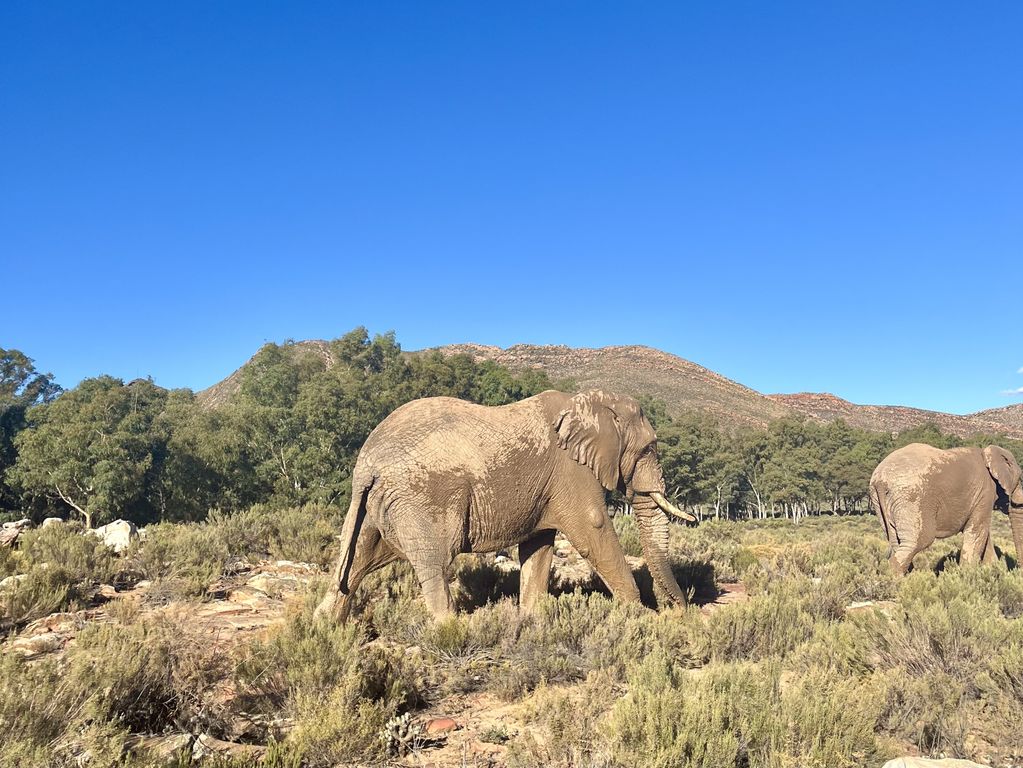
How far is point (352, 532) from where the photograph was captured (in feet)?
20.2

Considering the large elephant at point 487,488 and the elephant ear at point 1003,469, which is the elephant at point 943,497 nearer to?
the elephant ear at point 1003,469

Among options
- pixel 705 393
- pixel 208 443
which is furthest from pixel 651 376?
pixel 208 443

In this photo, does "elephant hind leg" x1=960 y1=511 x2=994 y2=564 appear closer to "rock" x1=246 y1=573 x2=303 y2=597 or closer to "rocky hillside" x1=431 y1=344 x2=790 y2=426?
"rock" x1=246 y1=573 x2=303 y2=597

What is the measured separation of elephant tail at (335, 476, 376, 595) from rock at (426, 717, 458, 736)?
2240mm

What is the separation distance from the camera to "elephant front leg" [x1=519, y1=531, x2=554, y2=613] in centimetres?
679

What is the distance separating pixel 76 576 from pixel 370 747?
6.00 m

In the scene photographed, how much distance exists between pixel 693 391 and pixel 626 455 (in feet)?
317

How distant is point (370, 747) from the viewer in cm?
353

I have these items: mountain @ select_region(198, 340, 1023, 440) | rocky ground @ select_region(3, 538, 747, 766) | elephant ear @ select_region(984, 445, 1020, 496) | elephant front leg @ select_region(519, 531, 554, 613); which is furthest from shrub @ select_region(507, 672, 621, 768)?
mountain @ select_region(198, 340, 1023, 440)

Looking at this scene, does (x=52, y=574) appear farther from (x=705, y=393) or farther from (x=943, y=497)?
(x=705, y=393)

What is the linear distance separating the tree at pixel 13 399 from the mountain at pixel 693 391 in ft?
107

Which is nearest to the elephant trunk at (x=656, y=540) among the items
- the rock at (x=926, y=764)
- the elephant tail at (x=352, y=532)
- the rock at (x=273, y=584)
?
the elephant tail at (x=352, y=532)

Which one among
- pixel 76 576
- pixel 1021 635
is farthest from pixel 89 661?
pixel 1021 635

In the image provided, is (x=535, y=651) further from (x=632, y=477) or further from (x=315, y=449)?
(x=315, y=449)
